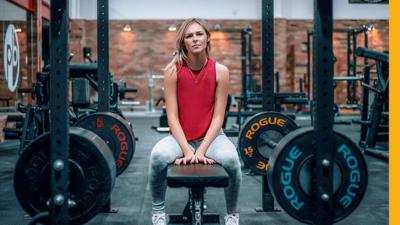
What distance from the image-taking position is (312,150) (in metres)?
1.63

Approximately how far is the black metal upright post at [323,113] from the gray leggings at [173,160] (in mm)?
425

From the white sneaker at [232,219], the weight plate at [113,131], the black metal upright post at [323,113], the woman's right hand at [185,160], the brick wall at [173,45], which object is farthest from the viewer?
the brick wall at [173,45]

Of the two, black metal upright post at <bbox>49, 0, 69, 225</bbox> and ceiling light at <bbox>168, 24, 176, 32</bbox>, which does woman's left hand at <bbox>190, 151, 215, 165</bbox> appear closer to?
black metal upright post at <bbox>49, 0, 69, 225</bbox>

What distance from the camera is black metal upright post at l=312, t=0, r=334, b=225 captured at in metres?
1.57

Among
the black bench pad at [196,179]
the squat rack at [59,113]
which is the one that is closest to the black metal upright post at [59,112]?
the squat rack at [59,113]

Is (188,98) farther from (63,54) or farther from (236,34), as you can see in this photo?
(236,34)

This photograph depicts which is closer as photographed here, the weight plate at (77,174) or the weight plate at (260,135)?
the weight plate at (77,174)

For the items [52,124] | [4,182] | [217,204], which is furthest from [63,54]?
[4,182]

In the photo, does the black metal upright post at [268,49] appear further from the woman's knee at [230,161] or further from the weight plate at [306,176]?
the weight plate at [306,176]

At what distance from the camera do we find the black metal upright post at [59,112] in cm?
158

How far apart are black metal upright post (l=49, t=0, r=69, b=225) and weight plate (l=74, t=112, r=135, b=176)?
3.02 feet

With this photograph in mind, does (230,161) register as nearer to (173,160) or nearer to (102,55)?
(173,160)

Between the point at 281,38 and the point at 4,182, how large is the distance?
376 inches

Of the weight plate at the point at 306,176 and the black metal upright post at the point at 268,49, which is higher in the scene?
the black metal upright post at the point at 268,49
